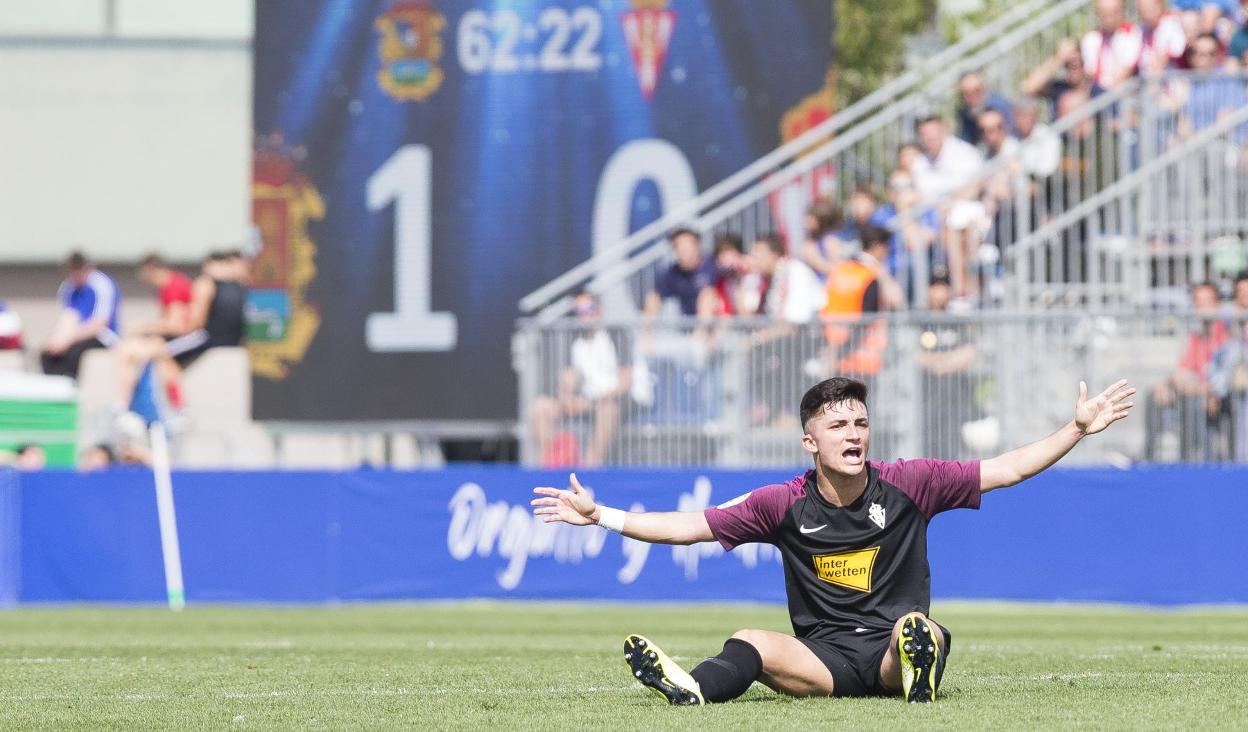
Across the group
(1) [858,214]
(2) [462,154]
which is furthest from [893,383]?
(2) [462,154]

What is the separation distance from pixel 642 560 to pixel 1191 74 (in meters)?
6.71

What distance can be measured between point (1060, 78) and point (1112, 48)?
2.06 feet

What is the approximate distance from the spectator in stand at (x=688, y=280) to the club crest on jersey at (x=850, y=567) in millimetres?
11626

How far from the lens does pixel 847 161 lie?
21.8 m

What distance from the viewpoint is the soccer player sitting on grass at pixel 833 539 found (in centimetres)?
822

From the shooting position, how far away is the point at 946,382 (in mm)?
18500

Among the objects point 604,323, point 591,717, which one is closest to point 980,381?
point 604,323

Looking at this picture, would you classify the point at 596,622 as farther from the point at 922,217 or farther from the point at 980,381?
the point at 922,217

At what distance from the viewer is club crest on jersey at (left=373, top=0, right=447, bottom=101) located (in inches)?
892

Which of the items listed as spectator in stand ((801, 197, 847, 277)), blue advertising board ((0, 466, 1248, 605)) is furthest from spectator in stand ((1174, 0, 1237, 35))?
blue advertising board ((0, 466, 1248, 605))

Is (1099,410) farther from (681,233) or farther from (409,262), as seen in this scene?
(409,262)

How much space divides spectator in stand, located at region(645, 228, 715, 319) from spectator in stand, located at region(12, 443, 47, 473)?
6563 millimetres

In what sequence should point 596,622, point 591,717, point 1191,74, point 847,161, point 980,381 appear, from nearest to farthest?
1. point 591,717
2. point 596,622
3. point 980,381
4. point 1191,74
5. point 847,161

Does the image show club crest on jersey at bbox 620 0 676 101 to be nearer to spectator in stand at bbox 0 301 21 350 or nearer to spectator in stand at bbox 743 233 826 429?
spectator in stand at bbox 743 233 826 429
